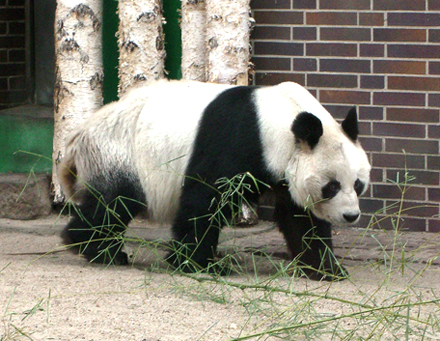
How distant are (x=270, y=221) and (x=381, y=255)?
1.24 meters

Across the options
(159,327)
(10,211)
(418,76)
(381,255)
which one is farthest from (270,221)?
(159,327)

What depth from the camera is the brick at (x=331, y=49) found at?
227 inches

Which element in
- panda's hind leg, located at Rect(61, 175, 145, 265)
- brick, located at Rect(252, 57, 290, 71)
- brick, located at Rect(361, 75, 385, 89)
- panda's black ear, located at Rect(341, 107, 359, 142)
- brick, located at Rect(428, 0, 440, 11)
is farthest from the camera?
brick, located at Rect(252, 57, 290, 71)

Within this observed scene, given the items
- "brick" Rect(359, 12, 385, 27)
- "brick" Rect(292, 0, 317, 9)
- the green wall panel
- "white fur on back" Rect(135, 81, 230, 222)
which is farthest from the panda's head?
the green wall panel

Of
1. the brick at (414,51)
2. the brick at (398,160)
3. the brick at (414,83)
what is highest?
the brick at (414,51)

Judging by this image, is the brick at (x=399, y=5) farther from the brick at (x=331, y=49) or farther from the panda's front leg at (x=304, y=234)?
the panda's front leg at (x=304, y=234)

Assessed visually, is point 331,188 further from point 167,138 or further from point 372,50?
point 372,50

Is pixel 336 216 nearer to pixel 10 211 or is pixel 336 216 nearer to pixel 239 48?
pixel 239 48

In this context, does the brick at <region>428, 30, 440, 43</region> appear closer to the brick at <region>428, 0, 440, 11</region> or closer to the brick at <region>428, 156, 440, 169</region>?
the brick at <region>428, 0, 440, 11</region>

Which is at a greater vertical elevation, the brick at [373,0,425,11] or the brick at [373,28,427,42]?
the brick at [373,0,425,11]

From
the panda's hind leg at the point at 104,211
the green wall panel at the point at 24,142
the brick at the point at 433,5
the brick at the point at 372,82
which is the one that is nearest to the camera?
the panda's hind leg at the point at 104,211

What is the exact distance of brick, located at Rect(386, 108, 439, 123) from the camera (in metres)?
5.66

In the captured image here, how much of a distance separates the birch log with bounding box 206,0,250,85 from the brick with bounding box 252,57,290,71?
0.39 meters

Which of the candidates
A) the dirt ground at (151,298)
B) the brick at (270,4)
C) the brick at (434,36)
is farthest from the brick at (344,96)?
the dirt ground at (151,298)
